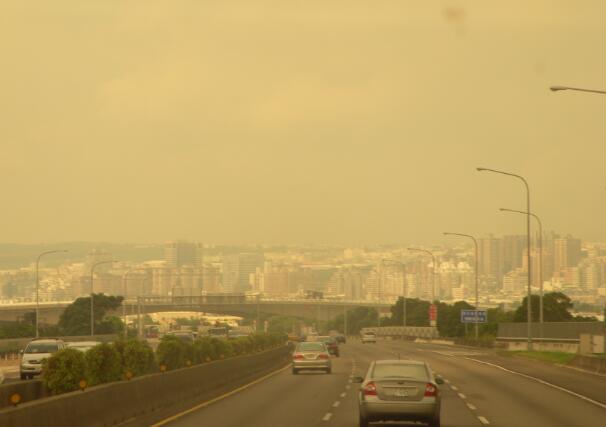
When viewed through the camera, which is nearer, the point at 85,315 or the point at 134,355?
the point at 134,355

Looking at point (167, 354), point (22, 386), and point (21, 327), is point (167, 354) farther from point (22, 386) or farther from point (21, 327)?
point (21, 327)

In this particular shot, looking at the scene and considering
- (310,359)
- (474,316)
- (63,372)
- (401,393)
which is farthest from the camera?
(474,316)

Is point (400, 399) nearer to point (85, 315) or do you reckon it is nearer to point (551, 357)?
point (551, 357)

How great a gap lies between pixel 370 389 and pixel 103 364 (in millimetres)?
7348

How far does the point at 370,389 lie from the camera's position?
23656 mm

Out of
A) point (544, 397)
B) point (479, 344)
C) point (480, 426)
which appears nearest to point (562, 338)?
point (479, 344)

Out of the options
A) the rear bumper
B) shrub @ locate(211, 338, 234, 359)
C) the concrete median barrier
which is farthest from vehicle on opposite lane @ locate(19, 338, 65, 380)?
the rear bumper

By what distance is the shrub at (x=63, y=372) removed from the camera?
83.8 feet

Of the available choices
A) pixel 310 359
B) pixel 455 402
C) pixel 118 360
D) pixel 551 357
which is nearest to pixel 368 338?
pixel 551 357

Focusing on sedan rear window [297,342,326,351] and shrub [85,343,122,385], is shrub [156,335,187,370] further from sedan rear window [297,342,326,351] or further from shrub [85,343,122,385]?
sedan rear window [297,342,326,351]

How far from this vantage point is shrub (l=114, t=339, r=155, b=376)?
31.7 metres

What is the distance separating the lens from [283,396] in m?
35.2

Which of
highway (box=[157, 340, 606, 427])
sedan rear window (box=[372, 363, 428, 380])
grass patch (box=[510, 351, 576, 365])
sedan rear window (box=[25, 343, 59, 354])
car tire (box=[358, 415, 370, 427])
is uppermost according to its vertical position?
sedan rear window (box=[372, 363, 428, 380])

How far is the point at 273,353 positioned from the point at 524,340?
35.8 m
